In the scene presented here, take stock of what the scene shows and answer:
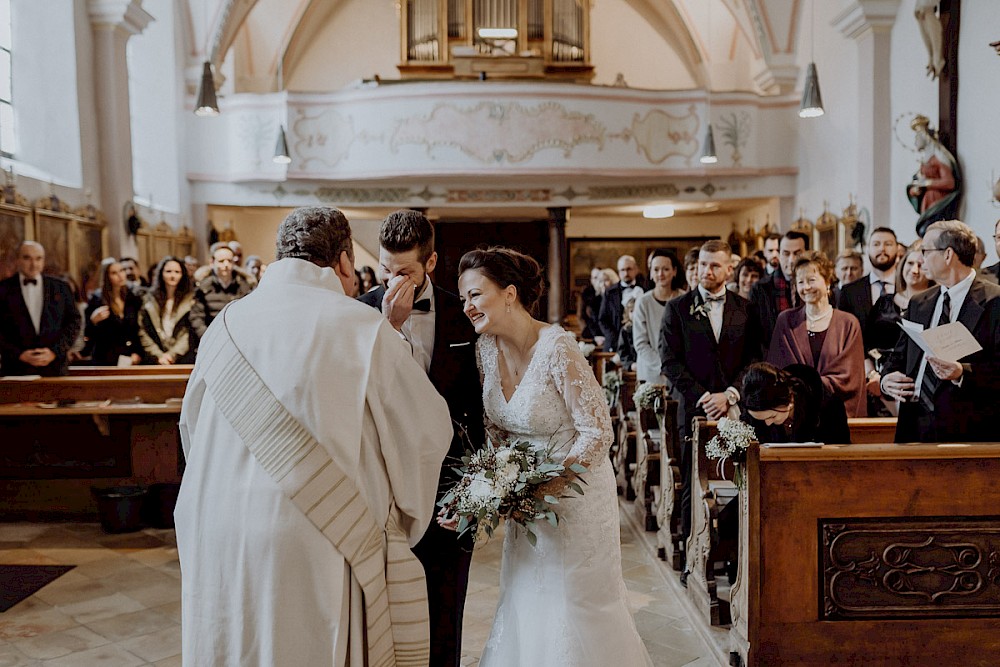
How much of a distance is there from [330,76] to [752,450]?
15.7 m

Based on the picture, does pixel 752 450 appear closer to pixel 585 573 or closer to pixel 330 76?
pixel 585 573

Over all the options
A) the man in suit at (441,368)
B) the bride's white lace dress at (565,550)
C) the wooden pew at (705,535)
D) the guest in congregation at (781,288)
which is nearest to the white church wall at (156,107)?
the guest in congregation at (781,288)

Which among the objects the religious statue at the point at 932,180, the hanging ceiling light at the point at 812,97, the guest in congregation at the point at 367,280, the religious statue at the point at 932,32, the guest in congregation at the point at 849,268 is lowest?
the guest in congregation at the point at 367,280

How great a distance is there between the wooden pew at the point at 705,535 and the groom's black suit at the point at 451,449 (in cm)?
141

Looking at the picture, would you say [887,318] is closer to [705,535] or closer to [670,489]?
[670,489]

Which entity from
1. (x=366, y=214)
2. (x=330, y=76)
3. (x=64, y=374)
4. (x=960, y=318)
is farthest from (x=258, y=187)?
(x=960, y=318)

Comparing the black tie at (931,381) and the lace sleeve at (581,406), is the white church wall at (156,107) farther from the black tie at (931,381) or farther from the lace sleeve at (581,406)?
the lace sleeve at (581,406)

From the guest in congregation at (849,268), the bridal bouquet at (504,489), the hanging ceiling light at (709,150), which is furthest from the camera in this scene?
the hanging ceiling light at (709,150)

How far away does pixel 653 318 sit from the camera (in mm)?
5824

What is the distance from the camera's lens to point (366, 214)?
16.7m

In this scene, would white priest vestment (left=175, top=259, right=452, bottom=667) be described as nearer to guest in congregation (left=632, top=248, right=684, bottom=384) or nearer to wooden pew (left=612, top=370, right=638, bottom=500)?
guest in congregation (left=632, top=248, right=684, bottom=384)

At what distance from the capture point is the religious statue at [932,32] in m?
8.68

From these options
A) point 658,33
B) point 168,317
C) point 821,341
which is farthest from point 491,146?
point 821,341

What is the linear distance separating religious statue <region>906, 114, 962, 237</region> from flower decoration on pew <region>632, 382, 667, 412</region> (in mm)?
4841
